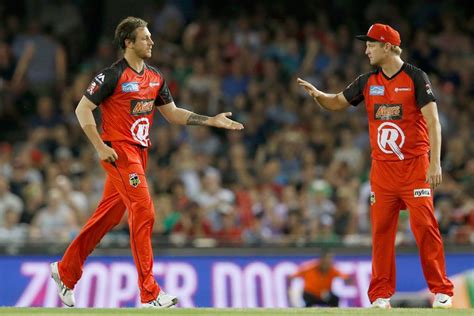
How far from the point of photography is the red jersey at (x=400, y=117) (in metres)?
11.6

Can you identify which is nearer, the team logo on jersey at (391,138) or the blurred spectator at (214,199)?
the team logo on jersey at (391,138)

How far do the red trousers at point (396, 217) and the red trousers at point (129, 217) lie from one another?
2.07 metres

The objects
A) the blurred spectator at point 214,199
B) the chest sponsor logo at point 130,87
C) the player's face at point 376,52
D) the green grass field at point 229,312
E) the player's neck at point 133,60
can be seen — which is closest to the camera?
the green grass field at point 229,312

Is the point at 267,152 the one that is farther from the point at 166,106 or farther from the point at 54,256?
the point at 166,106

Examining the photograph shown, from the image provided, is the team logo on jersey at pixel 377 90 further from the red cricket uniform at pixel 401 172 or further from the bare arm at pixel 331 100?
the bare arm at pixel 331 100

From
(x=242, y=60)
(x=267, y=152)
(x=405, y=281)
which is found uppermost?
(x=242, y=60)

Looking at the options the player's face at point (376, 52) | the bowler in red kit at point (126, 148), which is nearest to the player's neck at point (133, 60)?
the bowler in red kit at point (126, 148)

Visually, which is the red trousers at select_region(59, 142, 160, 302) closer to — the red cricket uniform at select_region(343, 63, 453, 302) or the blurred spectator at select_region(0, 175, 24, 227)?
the red cricket uniform at select_region(343, 63, 453, 302)

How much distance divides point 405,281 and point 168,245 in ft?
10.1

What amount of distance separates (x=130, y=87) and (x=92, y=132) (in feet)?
1.79

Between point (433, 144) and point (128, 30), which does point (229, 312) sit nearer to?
point (433, 144)

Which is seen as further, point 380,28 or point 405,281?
point 405,281

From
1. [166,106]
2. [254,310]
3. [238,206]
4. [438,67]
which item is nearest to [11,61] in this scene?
[238,206]

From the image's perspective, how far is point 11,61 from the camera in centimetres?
2097
